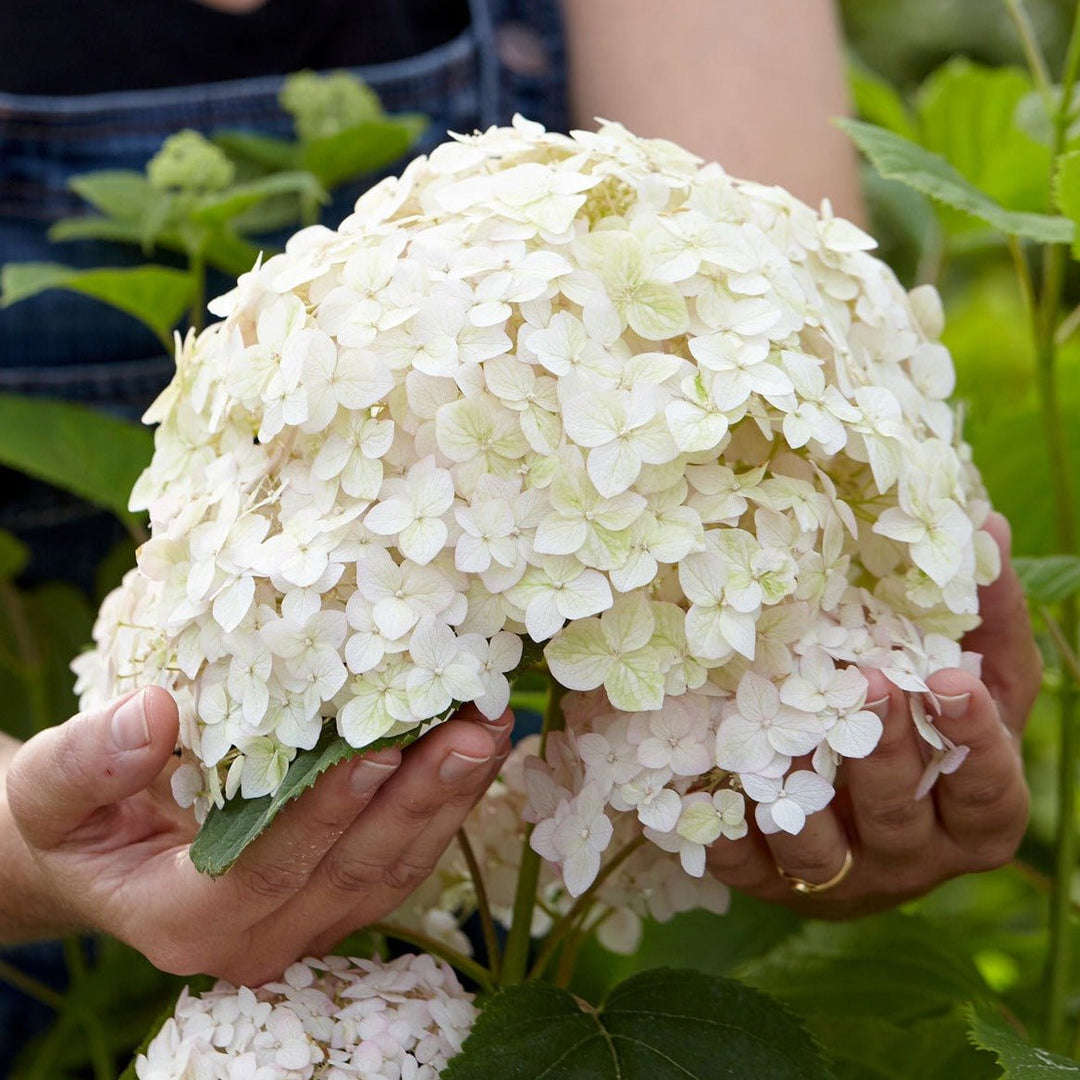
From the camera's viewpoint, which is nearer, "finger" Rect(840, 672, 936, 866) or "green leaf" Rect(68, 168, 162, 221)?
"finger" Rect(840, 672, 936, 866)

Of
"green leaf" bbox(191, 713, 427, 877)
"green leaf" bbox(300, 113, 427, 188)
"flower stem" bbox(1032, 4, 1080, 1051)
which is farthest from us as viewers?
"green leaf" bbox(300, 113, 427, 188)

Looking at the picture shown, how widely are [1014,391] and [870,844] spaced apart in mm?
843

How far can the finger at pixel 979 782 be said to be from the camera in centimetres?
48

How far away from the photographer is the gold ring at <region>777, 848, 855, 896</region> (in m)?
0.57

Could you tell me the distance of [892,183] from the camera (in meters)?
1.02

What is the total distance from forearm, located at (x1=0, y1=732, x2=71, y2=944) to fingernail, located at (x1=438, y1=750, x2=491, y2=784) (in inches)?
8.3

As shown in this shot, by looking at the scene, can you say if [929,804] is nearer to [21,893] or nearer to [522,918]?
[522,918]

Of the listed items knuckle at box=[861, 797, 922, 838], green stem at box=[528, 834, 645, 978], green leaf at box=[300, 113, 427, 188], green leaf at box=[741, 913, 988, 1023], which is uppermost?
green leaf at box=[300, 113, 427, 188]

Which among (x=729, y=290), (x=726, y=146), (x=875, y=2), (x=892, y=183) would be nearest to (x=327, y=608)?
(x=729, y=290)

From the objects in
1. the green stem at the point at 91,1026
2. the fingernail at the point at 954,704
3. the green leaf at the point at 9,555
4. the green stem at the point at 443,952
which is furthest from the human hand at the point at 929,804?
the green leaf at the point at 9,555

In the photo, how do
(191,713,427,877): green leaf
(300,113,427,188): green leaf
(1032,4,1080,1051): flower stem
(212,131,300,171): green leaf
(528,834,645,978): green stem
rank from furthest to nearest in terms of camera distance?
(212,131,300,171): green leaf, (300,113,427,188): green leaf, (1032,4,1080,1051): flower stem, (528,834,645,978): green stem, (191,713,427,877): green leaf

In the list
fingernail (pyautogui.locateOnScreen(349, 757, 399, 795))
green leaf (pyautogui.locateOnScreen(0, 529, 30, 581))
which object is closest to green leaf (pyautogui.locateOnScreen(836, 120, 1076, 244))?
fingernail (pyautogui.locateOnScreen(349, 757, 399, 795))

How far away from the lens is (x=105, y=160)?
95 centimetres

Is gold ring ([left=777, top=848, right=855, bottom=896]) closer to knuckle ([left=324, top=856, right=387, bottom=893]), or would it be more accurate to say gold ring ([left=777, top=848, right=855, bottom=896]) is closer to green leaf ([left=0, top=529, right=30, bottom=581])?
knuckle ([left=324, top=856, right=387, bottom=893])
